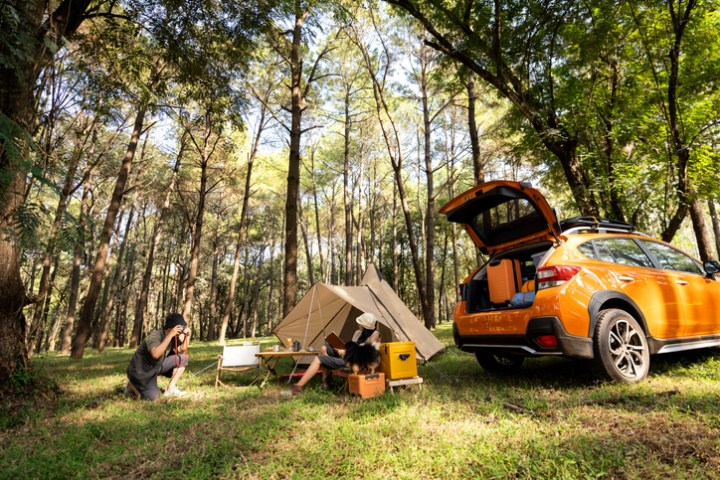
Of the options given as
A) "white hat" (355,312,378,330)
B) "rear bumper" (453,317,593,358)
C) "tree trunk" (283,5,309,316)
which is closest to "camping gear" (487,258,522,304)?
"rear bumper" (453,317,593,358)

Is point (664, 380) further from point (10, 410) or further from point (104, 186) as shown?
point (104, 186)

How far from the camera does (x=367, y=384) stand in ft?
13.8

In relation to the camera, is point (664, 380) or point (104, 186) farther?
point (104, 186)

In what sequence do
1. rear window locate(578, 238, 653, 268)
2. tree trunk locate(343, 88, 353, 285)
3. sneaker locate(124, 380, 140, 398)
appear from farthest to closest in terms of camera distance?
tree trunk locate(343, 88, 353, 285)
sneaker locate(124, 380, 140, 398)
rear window locate(578, 238, 653, 268)

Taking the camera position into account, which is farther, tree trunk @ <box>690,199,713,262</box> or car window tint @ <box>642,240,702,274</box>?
tree trunk @ <box>690,199,713,262</box>

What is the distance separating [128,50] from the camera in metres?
6.40

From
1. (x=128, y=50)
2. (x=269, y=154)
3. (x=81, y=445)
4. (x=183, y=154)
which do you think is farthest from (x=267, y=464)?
(x=269, y=154)

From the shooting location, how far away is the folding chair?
210 inches

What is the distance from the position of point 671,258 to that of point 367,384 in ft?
13.2

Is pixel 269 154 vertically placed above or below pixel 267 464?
above

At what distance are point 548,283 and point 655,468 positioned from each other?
1732 millimetres

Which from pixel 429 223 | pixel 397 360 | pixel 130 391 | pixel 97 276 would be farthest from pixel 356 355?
pixel 429 223

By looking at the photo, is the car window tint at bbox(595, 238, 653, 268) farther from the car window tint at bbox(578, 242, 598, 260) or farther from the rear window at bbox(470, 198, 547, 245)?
the rear window at bbox(470, 198, 547, 245)

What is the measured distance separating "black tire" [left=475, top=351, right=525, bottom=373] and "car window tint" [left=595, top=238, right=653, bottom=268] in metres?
1.72
